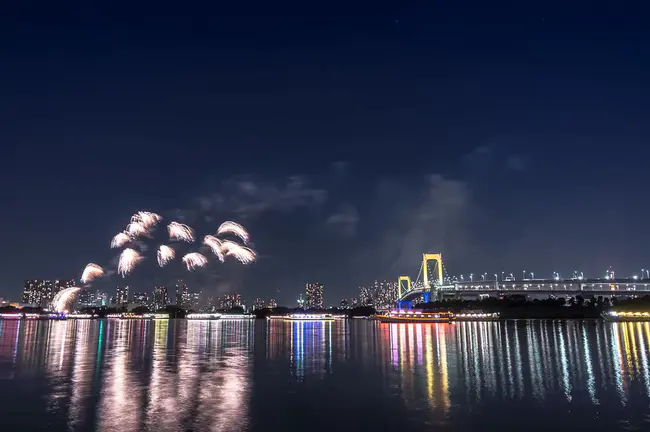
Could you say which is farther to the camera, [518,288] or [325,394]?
[518,288]

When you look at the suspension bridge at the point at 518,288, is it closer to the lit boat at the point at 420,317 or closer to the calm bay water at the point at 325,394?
the lit boat at the point at 420,317

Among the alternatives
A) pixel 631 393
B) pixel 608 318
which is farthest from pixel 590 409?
pixel 608 318

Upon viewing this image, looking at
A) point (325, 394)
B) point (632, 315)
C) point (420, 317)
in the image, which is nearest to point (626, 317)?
point (632, 315)

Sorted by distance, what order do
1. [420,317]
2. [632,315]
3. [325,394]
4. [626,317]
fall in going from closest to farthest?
[325,394]
[626,317]
[420,317]
[632,315]

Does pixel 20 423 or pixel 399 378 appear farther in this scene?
pixel 399 378

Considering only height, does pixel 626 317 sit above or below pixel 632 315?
below

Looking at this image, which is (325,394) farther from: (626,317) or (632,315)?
(632,315)

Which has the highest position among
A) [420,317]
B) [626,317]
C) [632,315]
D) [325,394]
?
[420,317]

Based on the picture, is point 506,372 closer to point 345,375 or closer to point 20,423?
point 345,375

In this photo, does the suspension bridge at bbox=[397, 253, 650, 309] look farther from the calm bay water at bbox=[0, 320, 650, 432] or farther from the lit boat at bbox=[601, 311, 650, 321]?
the calm bay water at bbox=[0, 320, 650, 432]

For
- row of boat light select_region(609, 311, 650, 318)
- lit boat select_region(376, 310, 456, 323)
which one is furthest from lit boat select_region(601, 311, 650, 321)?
lit boat select_region(376, 310, 456, 323)

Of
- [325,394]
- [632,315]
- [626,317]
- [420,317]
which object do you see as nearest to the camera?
[325,394]
